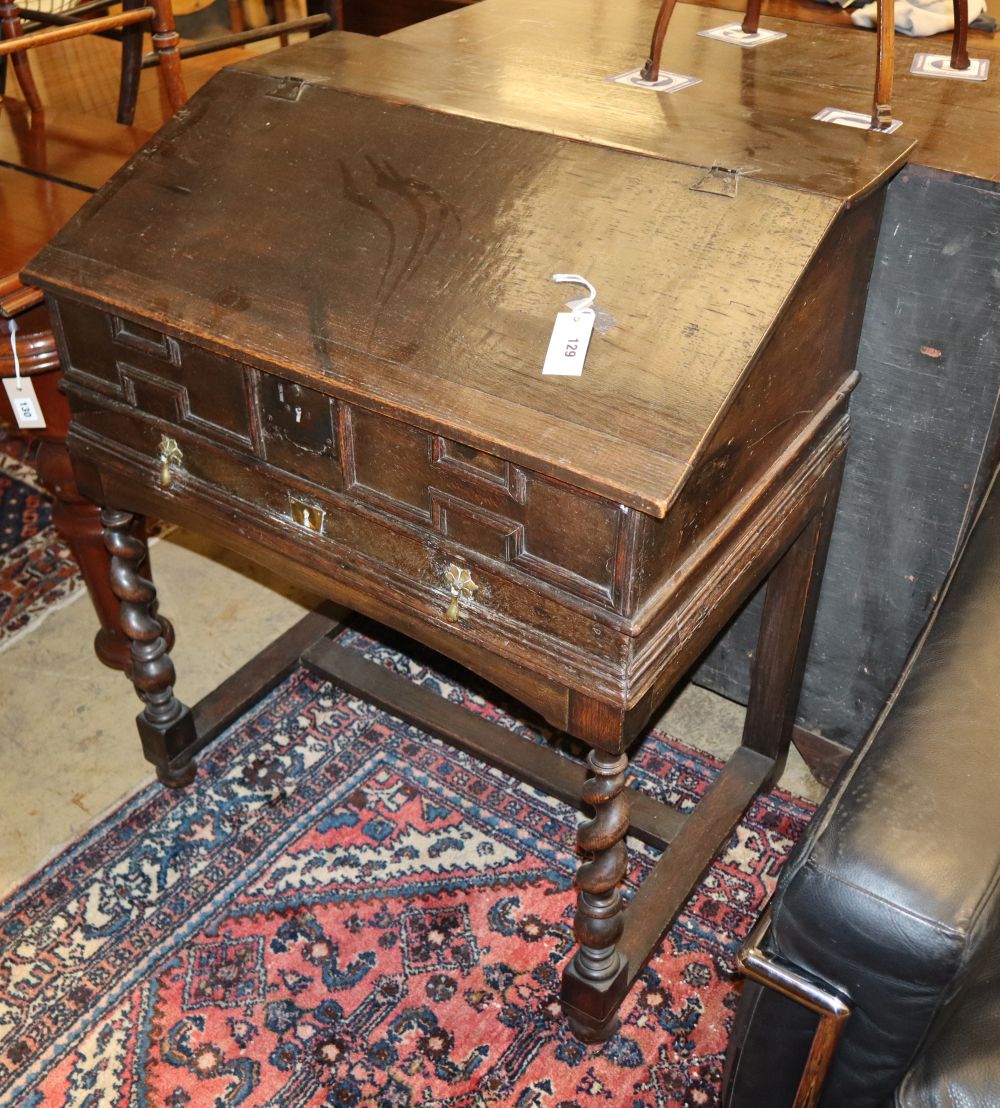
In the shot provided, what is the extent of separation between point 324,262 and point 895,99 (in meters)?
0.93

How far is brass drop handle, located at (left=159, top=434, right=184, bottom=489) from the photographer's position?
1717 mm

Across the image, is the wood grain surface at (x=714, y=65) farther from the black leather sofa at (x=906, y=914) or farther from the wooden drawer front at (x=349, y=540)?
the black leather sofa at (x=906, y=914)

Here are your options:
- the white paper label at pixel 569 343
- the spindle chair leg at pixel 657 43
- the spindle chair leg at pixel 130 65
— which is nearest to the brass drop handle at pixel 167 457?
the white paper label at pixel 569 343

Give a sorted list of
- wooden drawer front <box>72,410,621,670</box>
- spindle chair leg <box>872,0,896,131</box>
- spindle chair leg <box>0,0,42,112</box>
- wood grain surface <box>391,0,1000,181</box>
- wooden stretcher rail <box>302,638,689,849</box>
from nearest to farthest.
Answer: wooden drawer front <box>72,410,621,670</box>
spindle chair leg <box>872,0,896,131</box>
wood grain surface <box>391,0,1000,181</box>
wooden stretcher rail <box>302,638,689,849</box>
spindle chair leg <box>0,0,42,112</box>

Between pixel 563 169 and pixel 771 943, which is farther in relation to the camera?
pixel 563 169

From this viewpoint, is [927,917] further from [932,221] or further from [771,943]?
[932,221]

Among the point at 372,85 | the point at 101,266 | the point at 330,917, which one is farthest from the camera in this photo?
the point at 330,917

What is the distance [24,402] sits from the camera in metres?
1.96

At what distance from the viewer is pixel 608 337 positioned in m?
1.33

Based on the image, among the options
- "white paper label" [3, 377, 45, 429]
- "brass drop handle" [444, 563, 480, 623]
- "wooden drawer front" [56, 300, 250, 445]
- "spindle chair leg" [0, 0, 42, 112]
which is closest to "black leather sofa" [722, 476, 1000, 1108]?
"brass drop handle" [444, 563, 480, 623]

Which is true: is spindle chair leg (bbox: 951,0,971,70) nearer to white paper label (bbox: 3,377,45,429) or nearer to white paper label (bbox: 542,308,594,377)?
white paper label (bbox: 542,308,594,377)

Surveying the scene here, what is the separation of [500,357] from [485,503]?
0.17 m

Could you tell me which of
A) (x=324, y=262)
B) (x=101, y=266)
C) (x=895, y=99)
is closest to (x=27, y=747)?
(x=101, y=266)

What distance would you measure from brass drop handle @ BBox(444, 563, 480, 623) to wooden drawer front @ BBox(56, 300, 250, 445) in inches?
14.4
